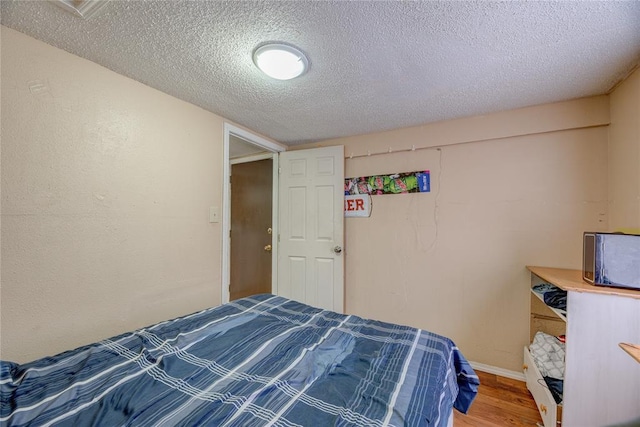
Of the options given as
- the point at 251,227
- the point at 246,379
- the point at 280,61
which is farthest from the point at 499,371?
the point at 251,227

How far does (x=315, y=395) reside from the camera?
34.6 inches

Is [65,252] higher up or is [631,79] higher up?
[631,79]

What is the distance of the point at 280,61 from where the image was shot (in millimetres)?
1385

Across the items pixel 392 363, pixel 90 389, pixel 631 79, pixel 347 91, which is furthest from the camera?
pixel 347 91

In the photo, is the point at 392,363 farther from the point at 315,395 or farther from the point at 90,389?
the point at 90,389

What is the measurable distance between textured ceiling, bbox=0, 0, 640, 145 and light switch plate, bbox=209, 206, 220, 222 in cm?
85

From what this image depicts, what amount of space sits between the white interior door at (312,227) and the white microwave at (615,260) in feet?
5.88

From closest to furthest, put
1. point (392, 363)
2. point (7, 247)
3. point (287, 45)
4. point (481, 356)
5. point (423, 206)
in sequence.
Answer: point (392, 363) → point (7, 247) → point (287, 45) → point (481, 356) → point (423, 206)

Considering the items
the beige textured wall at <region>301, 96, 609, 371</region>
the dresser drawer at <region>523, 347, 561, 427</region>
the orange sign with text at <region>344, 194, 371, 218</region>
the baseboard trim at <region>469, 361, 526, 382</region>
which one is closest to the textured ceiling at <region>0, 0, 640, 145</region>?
the beige textured wall at <region>301, 96, 609, 371</region>

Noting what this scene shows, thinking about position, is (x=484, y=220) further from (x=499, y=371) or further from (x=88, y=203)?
(x=88, y=203)

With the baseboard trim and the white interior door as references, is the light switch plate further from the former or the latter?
the baseboard trim

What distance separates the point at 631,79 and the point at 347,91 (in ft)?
5.63

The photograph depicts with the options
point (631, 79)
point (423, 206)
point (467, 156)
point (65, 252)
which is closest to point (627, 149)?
point (631, 79)

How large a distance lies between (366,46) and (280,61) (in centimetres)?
47
